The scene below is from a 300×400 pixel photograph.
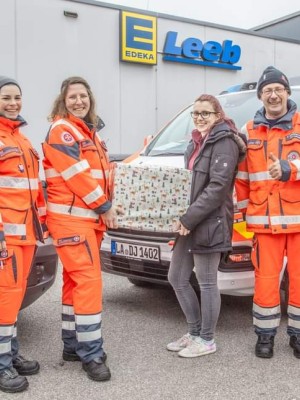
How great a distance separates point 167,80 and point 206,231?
1065 centimetres

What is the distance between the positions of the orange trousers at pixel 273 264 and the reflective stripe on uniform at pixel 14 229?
163 centimetres

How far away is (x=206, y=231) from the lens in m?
3.82

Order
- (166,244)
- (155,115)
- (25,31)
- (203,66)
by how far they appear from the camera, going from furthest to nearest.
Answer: (203,66) → (155,115) → (25,31) → (166,244)

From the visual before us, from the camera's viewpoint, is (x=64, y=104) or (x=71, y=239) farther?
(x=64, y=104)

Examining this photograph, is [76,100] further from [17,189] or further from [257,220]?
[257,220]

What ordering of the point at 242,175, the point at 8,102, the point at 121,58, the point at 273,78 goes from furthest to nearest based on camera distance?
the point at 121,58 → the point at 242,175 → the point at 273,78 → the point at 8,102

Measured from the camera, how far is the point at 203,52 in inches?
570

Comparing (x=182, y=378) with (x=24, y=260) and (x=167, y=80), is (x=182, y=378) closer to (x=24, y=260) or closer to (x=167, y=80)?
(x=24, y=260)

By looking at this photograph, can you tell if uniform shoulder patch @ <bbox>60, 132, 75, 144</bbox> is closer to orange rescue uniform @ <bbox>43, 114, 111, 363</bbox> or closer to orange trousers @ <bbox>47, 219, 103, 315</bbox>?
orange rescue uniform @ <bbox>43, 114, 111, 363</bbox>

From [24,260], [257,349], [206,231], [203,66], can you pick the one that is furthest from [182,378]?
[203,66]

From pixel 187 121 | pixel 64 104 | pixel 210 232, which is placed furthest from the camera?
pixel 187 121

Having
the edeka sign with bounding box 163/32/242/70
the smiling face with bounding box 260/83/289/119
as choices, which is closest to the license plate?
the smiling face with bounding box 260/83/289/119

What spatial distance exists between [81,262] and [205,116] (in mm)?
1301

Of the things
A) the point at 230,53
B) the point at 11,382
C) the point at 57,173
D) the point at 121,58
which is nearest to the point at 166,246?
the point at 57,173
